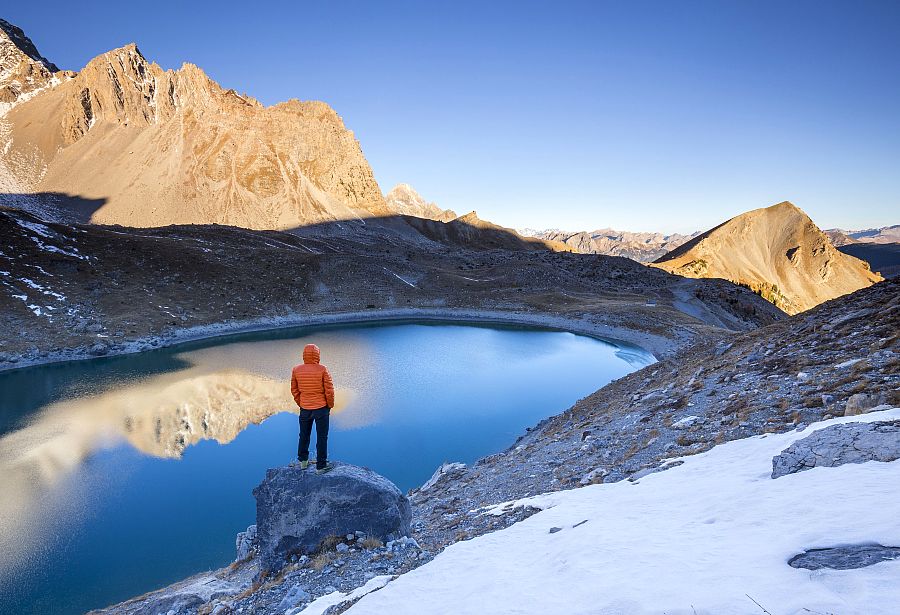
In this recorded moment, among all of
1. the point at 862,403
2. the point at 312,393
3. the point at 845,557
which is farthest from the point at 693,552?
the point at 312,393

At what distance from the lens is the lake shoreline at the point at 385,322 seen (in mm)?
36625

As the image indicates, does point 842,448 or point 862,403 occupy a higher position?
point 862,403

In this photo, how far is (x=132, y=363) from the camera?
35.8 metres

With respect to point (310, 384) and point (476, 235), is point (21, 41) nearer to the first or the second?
point (476, 235)

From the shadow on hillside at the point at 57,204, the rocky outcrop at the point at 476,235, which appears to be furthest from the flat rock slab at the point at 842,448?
the rocky outcrop at the point at 476,235

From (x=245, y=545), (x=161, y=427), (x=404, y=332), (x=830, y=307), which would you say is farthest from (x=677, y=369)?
(x=404, y=332)

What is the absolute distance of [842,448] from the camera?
598 centimetres

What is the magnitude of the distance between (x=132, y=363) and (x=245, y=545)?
32343mm

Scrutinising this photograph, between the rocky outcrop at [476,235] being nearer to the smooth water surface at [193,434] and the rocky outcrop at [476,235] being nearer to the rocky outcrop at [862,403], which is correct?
the smooth water surface at [193,434]

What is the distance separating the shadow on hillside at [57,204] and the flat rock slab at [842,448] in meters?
139

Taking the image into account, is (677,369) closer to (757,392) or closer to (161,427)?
(757,392)

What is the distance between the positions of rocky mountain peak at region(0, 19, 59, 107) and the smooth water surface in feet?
568

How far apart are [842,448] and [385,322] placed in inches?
2011

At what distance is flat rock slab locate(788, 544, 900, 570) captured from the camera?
351 centimetres
